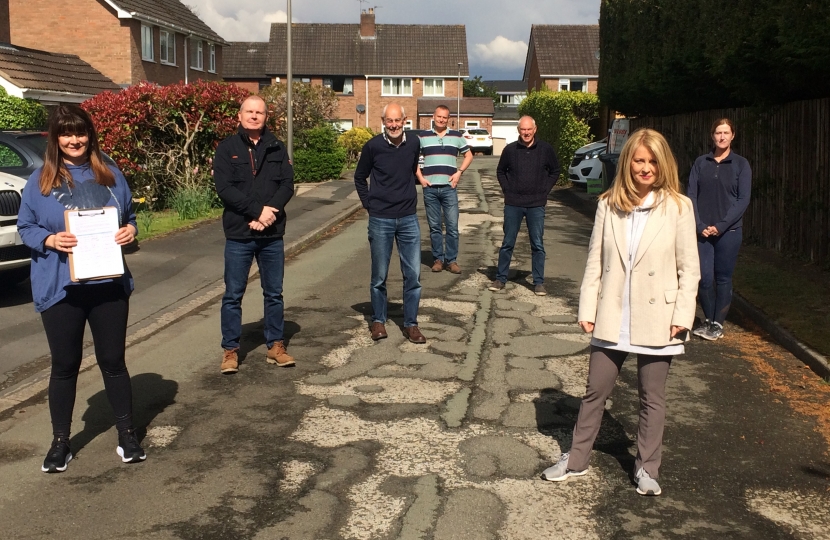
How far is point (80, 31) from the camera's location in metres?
36.3

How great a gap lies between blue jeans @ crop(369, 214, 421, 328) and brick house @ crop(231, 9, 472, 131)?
6194 cm

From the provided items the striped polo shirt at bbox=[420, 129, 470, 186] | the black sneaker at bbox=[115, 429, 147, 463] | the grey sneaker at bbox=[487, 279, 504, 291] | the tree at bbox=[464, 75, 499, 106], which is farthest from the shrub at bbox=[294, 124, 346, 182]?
the tree at bbox=[464, 75, 499, 106]

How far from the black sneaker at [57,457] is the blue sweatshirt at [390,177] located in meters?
3.53

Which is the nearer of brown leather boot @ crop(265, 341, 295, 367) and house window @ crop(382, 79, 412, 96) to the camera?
brown leather boot @ crop(265, 341, 295, 367)

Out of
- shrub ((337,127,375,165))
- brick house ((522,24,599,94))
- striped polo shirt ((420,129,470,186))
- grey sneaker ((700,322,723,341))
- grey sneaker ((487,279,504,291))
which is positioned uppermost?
brick house ((522,24,599,94))

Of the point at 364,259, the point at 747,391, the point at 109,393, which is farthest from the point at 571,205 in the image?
the point at 109,393

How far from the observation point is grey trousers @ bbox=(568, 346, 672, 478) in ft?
15.3

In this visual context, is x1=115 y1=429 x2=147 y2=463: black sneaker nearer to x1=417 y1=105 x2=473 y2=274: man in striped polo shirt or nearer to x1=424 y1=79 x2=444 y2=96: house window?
x1=417 y1=105 x2=473 y2=274: man in striped polo shirt

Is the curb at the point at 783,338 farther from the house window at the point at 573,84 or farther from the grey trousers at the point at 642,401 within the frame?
the house window at the point at 573,84

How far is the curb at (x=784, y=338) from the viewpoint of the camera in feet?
23.2

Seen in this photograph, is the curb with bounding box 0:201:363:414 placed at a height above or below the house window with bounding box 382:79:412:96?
below

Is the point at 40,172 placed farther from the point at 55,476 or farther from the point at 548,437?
the point at 548,437

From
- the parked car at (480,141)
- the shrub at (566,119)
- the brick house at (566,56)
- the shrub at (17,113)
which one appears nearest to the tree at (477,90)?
the brick house at (566,56)

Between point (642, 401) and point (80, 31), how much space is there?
118 ft
